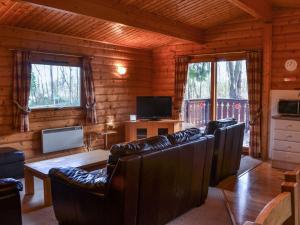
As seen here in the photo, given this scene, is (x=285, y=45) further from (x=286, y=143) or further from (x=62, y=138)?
(x=62, y=138)

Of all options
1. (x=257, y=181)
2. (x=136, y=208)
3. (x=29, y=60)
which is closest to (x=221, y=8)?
(x=257, y=181)

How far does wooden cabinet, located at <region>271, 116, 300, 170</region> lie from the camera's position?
195 inches

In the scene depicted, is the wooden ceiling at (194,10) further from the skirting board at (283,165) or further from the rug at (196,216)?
the rug at (196,216)

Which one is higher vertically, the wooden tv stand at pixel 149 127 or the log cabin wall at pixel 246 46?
the log cabin wall at pixel 246 46

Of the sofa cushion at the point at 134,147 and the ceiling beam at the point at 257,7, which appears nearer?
the sofa cushion at the point at 134,147

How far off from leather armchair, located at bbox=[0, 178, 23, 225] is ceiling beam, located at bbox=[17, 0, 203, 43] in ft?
8.00

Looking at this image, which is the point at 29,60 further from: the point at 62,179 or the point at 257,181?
the point at 257,181

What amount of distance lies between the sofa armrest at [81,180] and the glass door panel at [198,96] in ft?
15.2

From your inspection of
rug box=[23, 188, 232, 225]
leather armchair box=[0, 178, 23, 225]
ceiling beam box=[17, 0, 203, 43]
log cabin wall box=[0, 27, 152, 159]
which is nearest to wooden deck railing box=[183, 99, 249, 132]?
log cabin wall box=[0, 27, 152, 159]

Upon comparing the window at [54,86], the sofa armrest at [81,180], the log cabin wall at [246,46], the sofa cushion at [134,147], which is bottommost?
the sofa armrest at [81,180]

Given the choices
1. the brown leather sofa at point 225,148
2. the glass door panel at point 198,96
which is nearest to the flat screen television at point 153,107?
the glass door panel at point 198,96

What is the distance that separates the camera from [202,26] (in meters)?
6.64

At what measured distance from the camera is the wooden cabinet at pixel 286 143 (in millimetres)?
4965

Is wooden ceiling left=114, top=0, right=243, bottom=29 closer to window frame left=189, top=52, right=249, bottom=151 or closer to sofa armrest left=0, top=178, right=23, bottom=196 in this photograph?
window frame left=189, top=52, right=249, bottom=151
